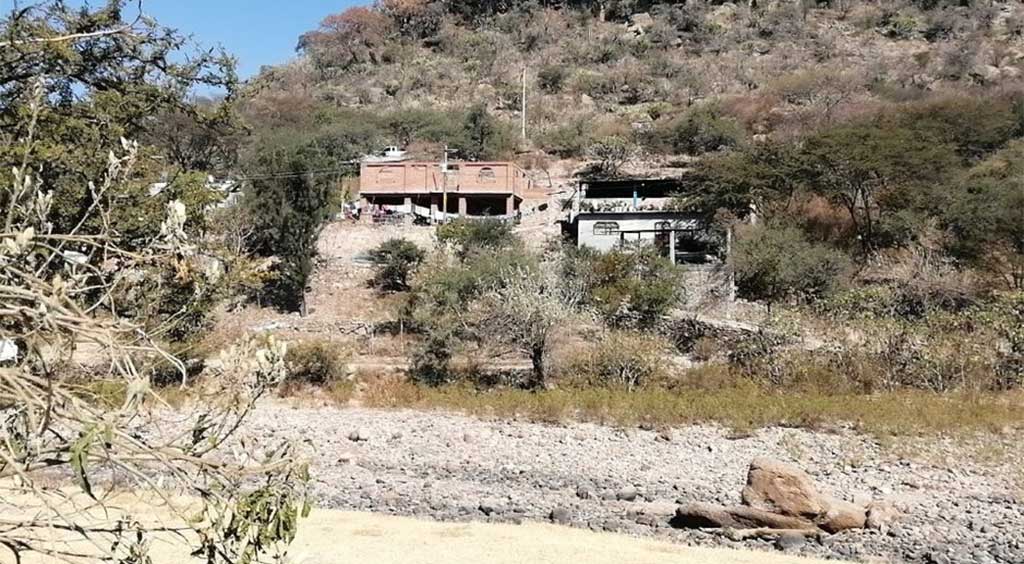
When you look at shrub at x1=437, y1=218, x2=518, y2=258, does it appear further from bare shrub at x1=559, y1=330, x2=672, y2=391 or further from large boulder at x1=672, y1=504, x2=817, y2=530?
large boulder at x1=672, y1=504, x2=817, y2=530

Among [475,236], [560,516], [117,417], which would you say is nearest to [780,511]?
[560,516]

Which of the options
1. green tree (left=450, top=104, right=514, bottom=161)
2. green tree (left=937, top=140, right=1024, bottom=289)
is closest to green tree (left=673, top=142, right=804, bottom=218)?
green tree (left=937, top=140, right=1024, bottom=289)

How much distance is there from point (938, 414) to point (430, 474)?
816 cm

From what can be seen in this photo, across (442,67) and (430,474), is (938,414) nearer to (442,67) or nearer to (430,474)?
(430,474)

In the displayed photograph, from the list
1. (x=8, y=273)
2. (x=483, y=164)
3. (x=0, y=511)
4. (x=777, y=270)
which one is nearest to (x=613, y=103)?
(x=483, y=164)

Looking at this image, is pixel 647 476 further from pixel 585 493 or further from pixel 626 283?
pixel 626 283

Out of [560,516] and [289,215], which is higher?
[289,215]

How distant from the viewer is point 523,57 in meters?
57.5

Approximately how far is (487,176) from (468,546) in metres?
25.4

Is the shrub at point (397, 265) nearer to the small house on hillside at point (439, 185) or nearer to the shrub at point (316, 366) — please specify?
the shrub at point (316, 366)

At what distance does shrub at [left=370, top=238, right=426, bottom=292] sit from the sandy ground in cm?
1568

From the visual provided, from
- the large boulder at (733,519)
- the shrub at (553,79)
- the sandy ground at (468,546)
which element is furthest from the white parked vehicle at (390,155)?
the sandy ground at (468,546)

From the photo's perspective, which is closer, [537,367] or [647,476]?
[647,476]

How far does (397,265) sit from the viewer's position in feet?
77.7
